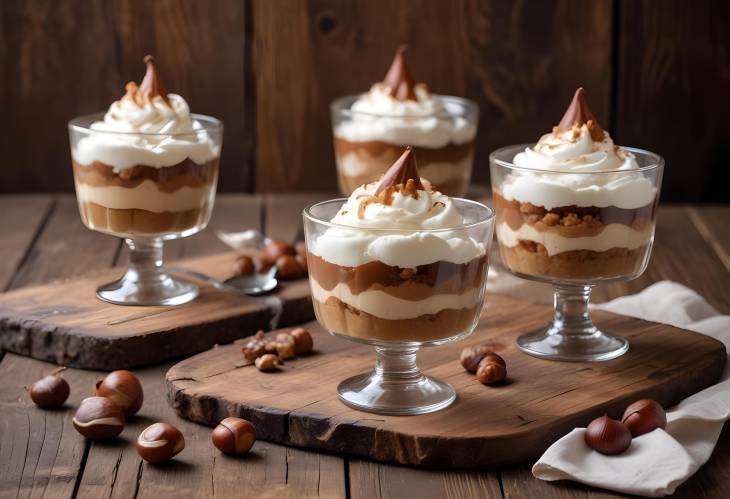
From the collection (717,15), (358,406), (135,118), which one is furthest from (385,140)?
(717,15)

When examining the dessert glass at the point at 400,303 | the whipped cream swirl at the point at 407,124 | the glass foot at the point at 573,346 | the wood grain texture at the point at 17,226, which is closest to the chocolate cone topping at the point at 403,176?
the dessert glass at the point at 400,303

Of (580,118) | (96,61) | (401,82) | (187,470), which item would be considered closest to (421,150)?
(401,82)

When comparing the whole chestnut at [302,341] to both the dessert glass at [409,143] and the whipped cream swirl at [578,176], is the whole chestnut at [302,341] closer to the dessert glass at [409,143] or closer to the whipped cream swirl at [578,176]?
the whipped cream swirl at [578,176]

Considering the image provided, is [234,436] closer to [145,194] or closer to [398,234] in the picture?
[398,234]

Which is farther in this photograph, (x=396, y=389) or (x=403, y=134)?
(x=403, y=134)

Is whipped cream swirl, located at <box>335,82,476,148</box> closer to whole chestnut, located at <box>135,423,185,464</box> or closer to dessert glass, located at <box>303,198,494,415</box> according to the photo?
dessert glass, located at <box>303,198,494,415</box>
